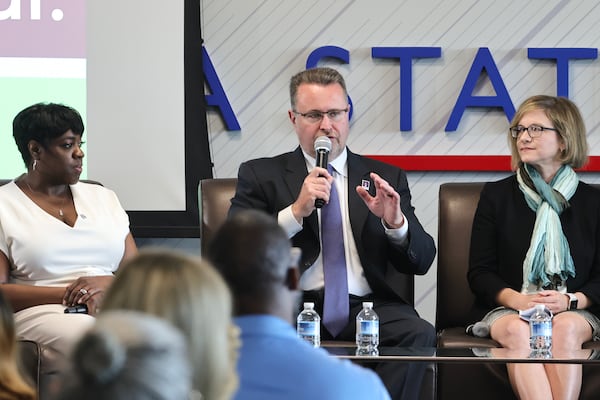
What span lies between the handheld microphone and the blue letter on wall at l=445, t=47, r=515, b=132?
4.00 ft

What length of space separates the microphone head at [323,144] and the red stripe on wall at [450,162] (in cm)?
112

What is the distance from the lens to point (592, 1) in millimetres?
4488

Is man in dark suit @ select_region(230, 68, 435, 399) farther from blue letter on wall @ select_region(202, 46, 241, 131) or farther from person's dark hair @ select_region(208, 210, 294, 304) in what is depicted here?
person's dark hair @ select_region(208, 210, 294, 304)

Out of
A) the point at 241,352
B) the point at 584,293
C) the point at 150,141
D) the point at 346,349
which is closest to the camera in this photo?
the point at 241,352

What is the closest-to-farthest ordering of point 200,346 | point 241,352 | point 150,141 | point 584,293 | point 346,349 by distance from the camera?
point 200,346 < point 241,352 < point 346,349 < point 584,293 < point 150,141

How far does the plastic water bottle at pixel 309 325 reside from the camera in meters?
3.11

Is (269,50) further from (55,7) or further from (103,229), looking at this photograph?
(103,229)

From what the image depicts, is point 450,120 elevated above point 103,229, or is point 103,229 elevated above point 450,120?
point 450,120

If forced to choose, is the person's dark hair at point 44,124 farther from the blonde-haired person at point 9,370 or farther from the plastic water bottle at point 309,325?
the blonde-haired person at point 9,370

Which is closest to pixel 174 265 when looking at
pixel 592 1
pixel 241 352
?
pixel 241 352

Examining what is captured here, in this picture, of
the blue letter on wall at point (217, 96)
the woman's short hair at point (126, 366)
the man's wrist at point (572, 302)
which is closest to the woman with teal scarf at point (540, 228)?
the man's wrist at point (572, 302)

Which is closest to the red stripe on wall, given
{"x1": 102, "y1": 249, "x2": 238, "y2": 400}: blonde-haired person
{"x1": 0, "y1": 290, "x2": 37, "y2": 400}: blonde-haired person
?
{"x1": 0, "y1": 290, "x2": 37, "y2": 400}: blonde-haired person

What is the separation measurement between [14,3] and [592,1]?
2536 millimetres

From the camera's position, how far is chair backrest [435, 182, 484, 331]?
3863 mm
